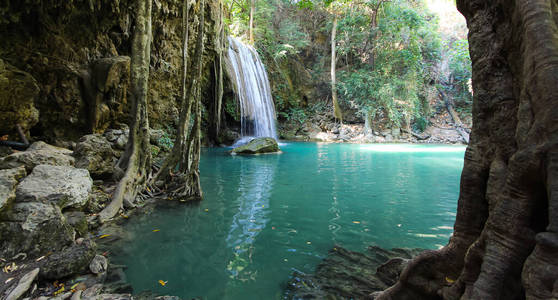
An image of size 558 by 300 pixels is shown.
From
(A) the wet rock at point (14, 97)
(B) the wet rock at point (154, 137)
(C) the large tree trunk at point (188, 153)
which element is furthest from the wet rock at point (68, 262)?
(B) the wet rock at point (154, 137)

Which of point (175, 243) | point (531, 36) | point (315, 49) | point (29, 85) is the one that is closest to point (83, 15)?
point (29, 85)

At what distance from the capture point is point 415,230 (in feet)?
12.9

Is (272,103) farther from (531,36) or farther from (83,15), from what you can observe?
(531,36)

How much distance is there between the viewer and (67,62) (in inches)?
245

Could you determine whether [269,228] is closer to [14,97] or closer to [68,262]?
[68,262]

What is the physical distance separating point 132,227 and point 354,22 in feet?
74.9

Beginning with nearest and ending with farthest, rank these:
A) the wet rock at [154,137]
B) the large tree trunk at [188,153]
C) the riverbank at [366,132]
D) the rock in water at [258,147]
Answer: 1. the large tree trunk at [188,153]
2. the wet rock at [154,137]
3. the rock in water at [258,147]
4. the riverbank at [366,132]

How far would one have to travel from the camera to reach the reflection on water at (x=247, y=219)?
9.44 feet

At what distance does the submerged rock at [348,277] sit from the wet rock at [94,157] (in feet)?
14.9

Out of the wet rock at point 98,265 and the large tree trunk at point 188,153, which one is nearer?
the wet rock at point 98,265

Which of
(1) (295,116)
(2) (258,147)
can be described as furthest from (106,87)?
(1) (295,116)

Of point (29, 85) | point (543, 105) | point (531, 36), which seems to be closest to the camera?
point (543, 105)

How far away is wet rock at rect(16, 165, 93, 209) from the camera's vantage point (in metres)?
3.12

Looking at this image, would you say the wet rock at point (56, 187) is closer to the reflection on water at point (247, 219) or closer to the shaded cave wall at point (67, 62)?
the shaded cave wall at point (67, 62)
